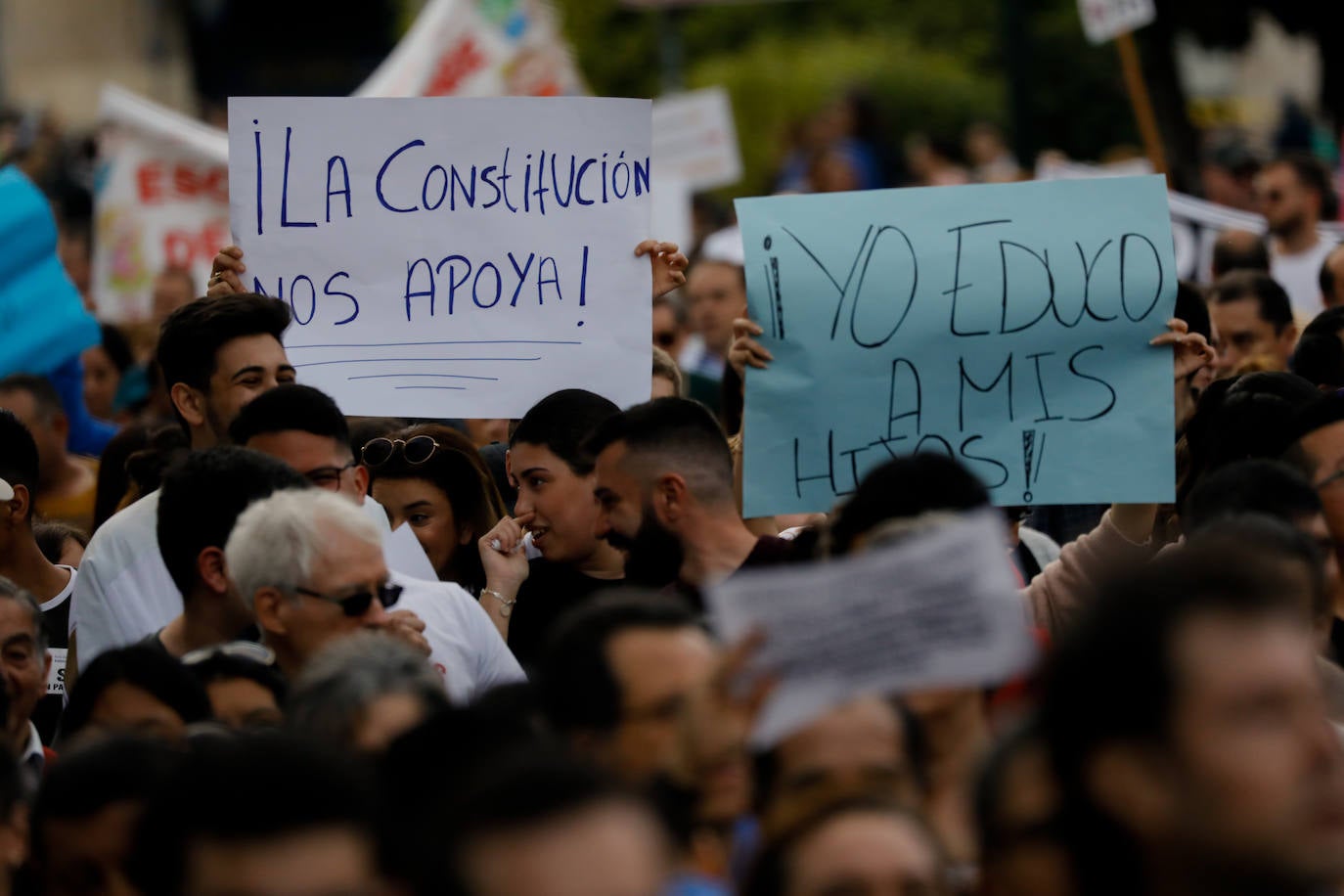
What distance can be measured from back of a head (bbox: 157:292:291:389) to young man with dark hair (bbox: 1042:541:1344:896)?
355cm

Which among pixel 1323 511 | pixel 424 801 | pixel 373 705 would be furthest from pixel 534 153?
pixel 424 801

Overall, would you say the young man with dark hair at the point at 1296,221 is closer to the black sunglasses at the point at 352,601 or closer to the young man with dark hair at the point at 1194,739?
the black sunglasses at the point at 352,601

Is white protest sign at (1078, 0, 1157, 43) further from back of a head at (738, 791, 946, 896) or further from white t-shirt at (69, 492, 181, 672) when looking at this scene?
back of a head at (738, 791, 946, 896)

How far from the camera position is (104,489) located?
6.48m

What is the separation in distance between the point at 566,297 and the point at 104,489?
1.58m

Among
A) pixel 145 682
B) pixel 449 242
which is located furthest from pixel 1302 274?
pixel 145 682

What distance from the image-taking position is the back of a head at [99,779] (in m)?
3.27

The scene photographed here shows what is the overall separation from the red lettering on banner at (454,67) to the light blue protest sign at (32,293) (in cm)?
442

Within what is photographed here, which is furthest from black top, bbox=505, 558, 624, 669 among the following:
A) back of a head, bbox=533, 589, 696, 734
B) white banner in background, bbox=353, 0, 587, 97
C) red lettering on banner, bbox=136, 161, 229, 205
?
white banner in background, bbox=353, 0, 587, 97

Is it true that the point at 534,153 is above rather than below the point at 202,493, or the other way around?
above

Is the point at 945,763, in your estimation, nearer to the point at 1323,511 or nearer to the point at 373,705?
the point at 373,705

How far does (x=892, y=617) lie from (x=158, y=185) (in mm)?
9313

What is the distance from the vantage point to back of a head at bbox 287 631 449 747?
11.0 feet

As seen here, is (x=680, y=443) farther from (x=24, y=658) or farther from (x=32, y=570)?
(x=32, y=570)
